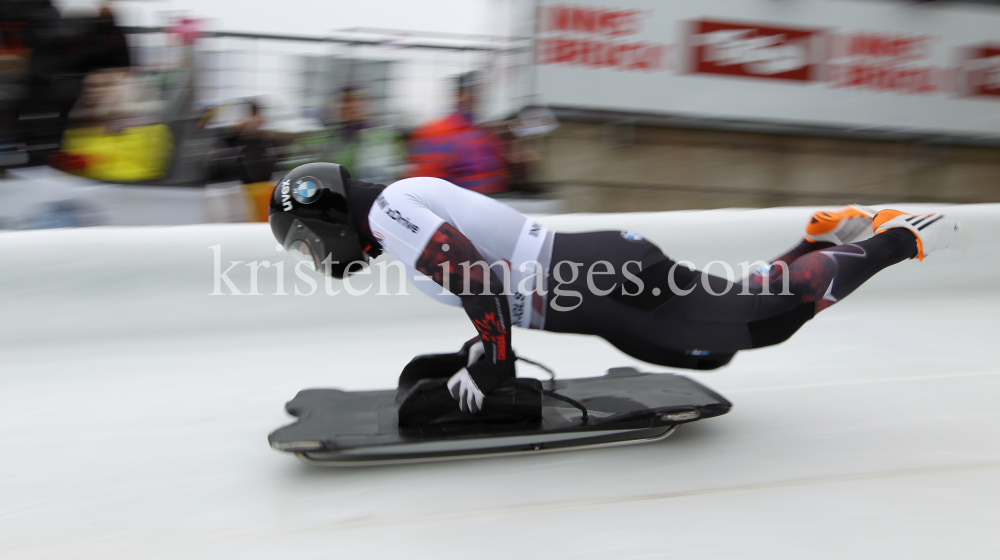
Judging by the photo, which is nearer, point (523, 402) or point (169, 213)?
point (523, 402)

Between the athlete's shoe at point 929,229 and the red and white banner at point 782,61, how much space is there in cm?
315

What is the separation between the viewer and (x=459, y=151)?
399 centimetres

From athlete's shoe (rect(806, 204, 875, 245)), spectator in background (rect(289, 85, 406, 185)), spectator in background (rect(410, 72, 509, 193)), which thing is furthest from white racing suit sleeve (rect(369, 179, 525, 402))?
spectator in background (rect(289, 85, 406, 185))

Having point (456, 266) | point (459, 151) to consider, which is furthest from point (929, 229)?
point (459, 151)

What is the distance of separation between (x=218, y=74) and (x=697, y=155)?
337cm

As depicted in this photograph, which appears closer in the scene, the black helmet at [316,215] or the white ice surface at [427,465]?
the white ice surface at [427,465]

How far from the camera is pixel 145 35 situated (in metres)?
4.16

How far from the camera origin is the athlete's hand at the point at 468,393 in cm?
170

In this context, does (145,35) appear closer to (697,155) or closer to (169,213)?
(169,213)

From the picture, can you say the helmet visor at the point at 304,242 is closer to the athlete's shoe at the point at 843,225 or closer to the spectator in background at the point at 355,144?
the athlete's shoe at the point at 843,225

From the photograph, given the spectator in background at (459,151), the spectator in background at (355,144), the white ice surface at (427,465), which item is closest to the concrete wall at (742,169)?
the spectator in background at (459,151)

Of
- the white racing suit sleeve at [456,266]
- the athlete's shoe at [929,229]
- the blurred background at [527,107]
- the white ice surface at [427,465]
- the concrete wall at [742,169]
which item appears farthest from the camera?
the concrete wall at [742,169]

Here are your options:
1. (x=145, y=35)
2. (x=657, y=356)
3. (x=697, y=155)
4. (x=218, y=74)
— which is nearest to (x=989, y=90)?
(x=697, y=155)

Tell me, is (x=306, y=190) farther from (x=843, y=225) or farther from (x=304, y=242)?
(x=843, y=225)
